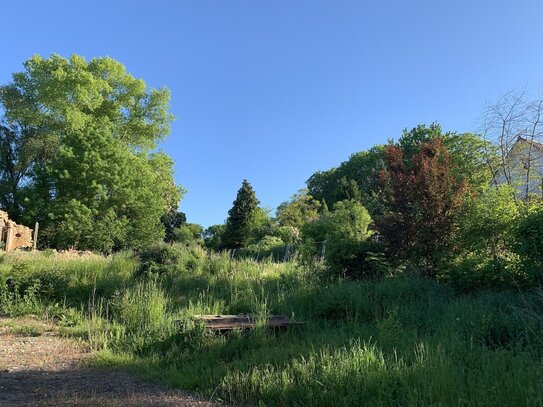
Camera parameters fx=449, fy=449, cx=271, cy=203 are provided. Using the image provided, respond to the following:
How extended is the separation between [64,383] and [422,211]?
292 inches

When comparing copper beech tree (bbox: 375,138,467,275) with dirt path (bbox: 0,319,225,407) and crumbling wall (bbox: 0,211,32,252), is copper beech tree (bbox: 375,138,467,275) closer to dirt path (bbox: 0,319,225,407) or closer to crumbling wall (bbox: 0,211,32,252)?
dirt path (bbox: 0,319,225,407)

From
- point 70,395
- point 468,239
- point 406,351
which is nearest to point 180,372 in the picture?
point 70,395

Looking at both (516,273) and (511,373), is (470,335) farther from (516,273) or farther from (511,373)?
(516,273)

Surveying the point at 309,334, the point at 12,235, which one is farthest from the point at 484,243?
the point at 12,235

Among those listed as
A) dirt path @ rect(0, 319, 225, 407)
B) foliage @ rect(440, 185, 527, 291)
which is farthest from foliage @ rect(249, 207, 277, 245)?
dirt path @ rect(0, 319, 225, 407)

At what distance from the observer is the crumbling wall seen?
84.9 feet

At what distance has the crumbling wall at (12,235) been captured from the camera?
84.9 ft

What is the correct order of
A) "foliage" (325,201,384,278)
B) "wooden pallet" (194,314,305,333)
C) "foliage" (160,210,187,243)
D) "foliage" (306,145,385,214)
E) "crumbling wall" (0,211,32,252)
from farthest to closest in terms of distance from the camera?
"foliage" (160,210,187,243)
"foliage" (306,145,385,214)
"crumbling wall" (0,211,32,252)
"foliage" (325,201,384,278)
"wooden pallet" (194,314,305,333)

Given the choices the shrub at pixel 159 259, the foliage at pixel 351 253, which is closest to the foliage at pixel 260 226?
the shrub at pixel 159 259

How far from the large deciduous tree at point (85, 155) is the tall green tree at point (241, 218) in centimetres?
1100

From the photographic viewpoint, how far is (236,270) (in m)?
12.9

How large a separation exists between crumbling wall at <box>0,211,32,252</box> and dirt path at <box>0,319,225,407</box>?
20497mm

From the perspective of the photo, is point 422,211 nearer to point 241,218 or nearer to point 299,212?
point 299,212

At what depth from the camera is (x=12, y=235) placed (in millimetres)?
26562
